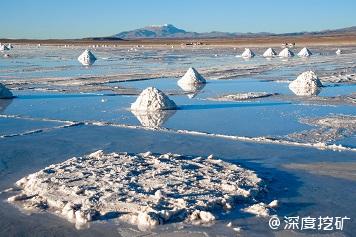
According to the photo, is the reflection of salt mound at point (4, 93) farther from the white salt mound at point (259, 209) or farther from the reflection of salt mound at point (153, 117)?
the white salt mound at point (259, 209)

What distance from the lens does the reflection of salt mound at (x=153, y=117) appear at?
31.7ft

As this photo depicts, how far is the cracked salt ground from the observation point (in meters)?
4.77

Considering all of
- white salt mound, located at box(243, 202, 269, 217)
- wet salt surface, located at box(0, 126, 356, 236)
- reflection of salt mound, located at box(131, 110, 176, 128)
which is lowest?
reflection of salt mound, located at box(131, 110, 176, 128)

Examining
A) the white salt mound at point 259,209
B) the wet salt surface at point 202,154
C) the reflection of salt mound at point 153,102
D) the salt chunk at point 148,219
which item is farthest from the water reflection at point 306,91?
the salt chunk at point 148,219

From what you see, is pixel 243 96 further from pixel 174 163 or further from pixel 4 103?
pixel 174 163

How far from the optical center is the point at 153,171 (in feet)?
19.9

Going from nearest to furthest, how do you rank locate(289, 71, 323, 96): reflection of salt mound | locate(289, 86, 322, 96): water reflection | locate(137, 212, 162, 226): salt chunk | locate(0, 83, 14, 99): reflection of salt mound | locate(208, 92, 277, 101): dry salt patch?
locate(137, 212, 162, 226): salt chunk < locate(208, 92, 277, 101): dry salt patch < locate(0, 83, 14, 99): reflection of salt mound < locate(289, 86, 322, 96): water reflection < locate(289, 71, 323, 96): reflection of salt mound

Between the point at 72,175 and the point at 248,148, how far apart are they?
2714 millimetres

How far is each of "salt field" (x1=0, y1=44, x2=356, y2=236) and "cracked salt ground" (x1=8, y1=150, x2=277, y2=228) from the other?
11 mm

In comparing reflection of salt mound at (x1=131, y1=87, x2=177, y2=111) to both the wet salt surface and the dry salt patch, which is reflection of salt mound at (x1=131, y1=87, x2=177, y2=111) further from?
the dry salt patch

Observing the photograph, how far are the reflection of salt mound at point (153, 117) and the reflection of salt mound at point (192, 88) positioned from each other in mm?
3001

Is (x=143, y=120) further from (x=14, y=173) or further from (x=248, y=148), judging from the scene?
(x=14, y=173)

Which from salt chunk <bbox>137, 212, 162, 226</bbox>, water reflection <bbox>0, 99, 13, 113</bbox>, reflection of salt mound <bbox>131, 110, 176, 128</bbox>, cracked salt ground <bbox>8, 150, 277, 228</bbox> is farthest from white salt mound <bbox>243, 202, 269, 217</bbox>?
water reflection <bbox>0, 99, 13, 113</bbox>

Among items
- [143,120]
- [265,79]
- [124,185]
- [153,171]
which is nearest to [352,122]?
[143,120]
